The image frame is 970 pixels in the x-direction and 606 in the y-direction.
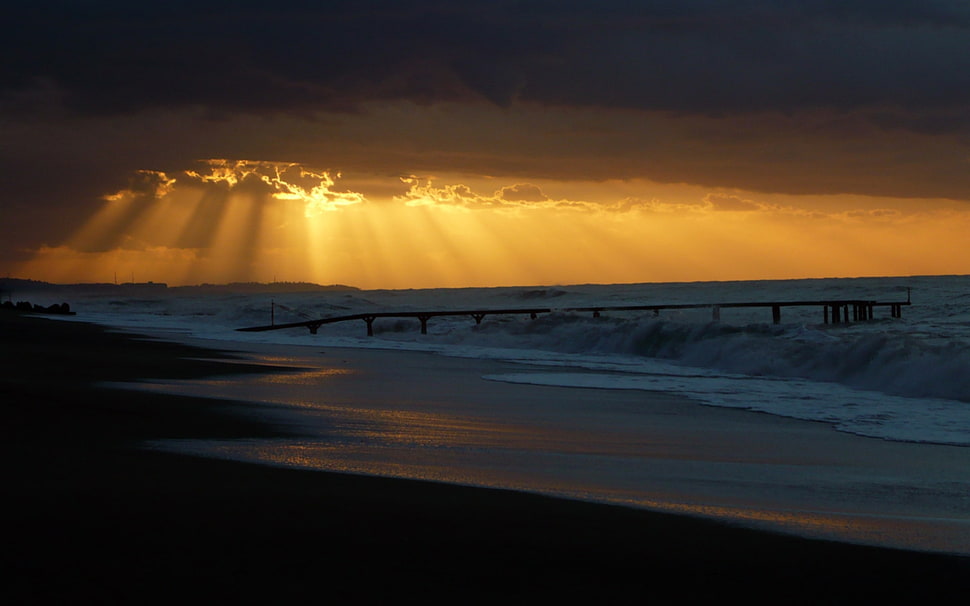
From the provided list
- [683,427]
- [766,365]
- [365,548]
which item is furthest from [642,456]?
[766,365]

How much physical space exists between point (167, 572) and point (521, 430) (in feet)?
22.0

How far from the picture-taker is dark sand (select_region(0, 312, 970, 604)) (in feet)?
14.7

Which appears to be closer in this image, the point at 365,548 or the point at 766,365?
the point at 365,548

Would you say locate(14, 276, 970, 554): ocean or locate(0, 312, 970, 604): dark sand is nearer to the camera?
locate(0, 312, 970, 604): dark sand

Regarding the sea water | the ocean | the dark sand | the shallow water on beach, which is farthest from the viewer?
the sea water

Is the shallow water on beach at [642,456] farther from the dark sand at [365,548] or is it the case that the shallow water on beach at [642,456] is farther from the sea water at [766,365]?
the sea water at [766,365]

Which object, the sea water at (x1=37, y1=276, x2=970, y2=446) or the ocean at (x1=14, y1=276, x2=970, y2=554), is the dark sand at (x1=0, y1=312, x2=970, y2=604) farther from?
the sea water at (x1=37, y1=276, x2=970, y2=446)

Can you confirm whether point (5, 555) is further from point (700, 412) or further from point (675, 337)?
point (675, 337)

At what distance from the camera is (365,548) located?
17.0 ft

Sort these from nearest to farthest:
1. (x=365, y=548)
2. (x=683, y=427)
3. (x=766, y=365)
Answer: (x=365, y=548) → (x=683, y=427) → (x=766, y=365)

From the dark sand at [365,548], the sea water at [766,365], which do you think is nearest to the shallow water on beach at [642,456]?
the dark sand at [365,548]

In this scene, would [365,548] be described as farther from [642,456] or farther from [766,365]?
[766,365]

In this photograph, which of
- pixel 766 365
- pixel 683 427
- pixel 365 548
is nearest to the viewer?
pixel 365 548

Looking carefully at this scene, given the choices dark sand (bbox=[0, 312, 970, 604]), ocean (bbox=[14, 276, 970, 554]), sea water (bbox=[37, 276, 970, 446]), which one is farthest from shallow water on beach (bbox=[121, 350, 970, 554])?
sea water (bbox=[37, 276, 970, 446])
